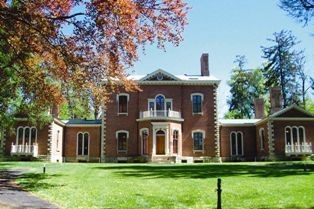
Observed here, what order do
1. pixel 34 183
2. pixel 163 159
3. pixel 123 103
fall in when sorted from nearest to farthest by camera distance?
pixel 34 183 < pixel 163 159 < pixel 123 103

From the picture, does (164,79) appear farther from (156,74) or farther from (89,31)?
(89,31)

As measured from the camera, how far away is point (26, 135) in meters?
38.0

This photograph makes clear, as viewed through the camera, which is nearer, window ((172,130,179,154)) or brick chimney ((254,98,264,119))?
window ((172,130,179,154))

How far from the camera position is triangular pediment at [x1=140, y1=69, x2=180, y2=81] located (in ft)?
128

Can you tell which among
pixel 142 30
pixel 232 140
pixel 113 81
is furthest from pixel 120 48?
pixel 232 140

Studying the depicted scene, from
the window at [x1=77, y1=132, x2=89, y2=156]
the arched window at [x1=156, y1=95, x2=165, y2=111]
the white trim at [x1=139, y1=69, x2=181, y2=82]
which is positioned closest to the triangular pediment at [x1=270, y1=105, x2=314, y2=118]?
the white trim at [x1=139, y1=69, x2=181, y2=82]

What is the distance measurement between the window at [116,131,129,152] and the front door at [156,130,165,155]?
3261mm

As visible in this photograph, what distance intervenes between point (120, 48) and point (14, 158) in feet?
99.2

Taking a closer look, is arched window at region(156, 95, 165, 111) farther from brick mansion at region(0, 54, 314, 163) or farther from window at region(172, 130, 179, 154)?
window at region(172, 130, 179, 154)

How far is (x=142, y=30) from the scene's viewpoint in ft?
33.3

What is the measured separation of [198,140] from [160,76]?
23.5 ft

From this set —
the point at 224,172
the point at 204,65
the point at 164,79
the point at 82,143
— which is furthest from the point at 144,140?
the point at 224,172

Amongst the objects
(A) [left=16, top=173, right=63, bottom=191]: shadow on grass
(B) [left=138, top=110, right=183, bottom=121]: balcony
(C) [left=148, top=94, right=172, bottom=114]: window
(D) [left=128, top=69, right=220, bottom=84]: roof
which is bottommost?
(A) [left=16, top=173, right=63, bottom=191]: shadow on grass

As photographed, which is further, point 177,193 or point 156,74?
point 156,74
